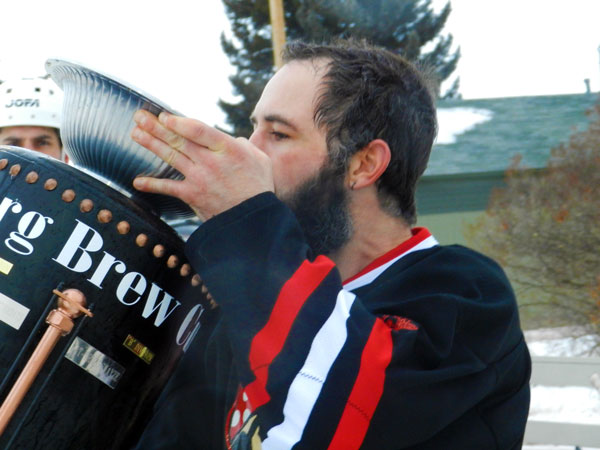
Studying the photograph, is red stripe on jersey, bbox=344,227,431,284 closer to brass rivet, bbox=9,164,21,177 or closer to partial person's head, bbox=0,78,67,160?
brass rivet, bbox=9,164,21,177

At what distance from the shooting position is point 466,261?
143 cm

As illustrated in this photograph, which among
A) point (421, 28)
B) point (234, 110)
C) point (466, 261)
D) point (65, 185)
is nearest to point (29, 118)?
point (65, 185)

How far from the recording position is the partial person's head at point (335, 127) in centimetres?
161

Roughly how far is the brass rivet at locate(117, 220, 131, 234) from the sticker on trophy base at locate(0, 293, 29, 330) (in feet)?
0.68

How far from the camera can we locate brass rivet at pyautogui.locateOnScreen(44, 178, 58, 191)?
1.31m

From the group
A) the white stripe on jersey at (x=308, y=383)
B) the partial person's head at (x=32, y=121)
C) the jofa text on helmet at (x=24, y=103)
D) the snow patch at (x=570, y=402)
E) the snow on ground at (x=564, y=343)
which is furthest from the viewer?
the snow on ground at (x=564, y=343)

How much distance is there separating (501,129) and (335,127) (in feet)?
58.9

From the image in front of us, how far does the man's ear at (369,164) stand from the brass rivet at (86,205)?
59 cm

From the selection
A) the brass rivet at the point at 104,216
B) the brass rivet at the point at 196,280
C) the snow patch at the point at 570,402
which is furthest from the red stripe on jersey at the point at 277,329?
the snow patch at the point at 570,402

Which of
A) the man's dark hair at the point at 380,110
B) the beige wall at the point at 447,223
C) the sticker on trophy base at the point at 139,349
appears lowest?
the sticker on trophy base at the point at 139,349

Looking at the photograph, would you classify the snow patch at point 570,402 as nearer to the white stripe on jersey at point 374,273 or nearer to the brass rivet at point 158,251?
the white stripe on jersey at point 374,273

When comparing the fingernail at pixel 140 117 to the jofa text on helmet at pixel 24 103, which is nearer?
the fingernail at pixel 140 117

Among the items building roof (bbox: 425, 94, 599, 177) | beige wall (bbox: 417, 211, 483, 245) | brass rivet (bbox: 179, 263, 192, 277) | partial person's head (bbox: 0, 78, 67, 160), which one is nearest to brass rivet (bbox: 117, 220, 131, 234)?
brass rivet (bbox: 179, 263, 192, 277)

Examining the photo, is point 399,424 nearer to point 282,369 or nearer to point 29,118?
point 282,369
